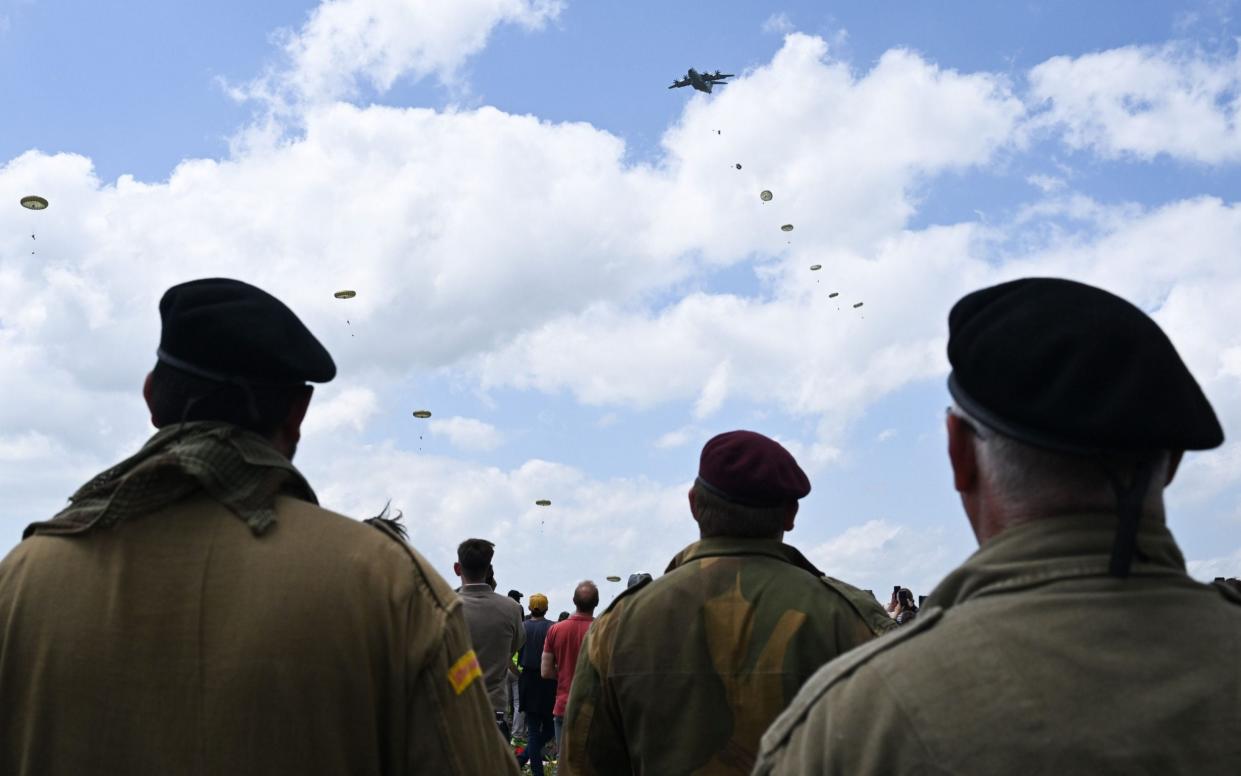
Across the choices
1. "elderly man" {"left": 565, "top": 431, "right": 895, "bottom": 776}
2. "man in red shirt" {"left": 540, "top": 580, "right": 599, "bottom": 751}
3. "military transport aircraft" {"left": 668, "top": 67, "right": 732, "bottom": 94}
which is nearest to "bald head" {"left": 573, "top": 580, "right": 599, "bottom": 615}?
"man in red shirt" {"left": 540, "top": 580, "right": 599, "bottom": 751}

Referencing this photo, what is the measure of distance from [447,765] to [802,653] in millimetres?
2131

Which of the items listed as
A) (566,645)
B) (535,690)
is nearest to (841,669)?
(566,645)

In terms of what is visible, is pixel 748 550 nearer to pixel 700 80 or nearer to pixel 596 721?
pixel 596 721

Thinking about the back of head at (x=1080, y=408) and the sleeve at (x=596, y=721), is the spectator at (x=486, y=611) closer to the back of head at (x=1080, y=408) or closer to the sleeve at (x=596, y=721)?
the sleeve at (x=596, y=721)

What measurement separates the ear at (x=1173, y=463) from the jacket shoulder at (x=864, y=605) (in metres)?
2.49

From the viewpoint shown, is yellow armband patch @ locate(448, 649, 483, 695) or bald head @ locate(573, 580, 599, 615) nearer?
yellow armband patch @ locate(448, 649, 483, 695)

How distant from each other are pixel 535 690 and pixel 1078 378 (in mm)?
13156

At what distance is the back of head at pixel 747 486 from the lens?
15.5ft

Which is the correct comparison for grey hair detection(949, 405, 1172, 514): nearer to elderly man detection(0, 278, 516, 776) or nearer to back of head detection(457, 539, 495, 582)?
elderly man detection(0, 278, 516, 776)

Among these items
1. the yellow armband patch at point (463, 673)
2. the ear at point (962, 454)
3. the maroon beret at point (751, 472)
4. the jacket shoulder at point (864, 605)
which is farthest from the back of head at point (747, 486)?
the ear at point (962, 454)

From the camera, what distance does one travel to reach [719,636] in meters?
4.55

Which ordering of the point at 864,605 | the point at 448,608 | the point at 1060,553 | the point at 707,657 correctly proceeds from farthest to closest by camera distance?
1. the point at 864,605
2. the point at 707,657
3. the point at 448,608
4. the point at 1060,553

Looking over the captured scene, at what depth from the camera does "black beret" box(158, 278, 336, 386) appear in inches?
114

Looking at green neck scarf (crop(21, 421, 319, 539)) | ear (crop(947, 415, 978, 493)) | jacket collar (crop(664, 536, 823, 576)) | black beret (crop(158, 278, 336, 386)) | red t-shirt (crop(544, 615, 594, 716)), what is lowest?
ear (crop(947, 415, 978, 493))
